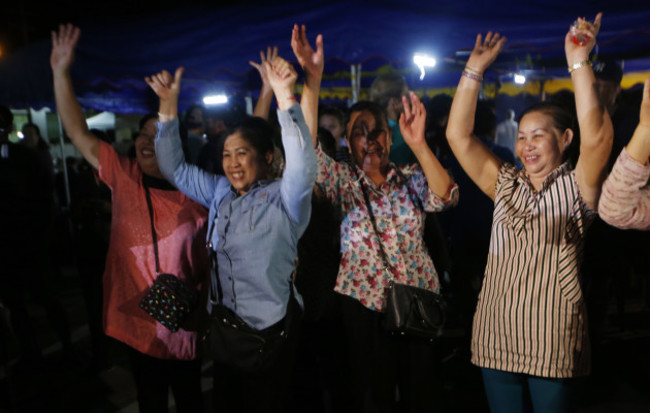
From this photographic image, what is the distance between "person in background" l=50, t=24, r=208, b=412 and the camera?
2518mm

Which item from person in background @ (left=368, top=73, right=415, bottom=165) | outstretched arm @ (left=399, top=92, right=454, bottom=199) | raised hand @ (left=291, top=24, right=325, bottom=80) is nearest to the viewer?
raised hand @ (left=291, top=24, right=325, bottom=80)

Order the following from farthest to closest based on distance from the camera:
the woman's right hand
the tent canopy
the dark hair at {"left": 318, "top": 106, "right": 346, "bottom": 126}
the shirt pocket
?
the dark hair at {"left": 318, "top": 106, "right": 346, "bottom": 126}
the tent canopy
the shirt pocket
the woman's right hand

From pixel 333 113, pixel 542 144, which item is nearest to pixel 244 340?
pixel 542 144

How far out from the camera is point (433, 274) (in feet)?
8.59

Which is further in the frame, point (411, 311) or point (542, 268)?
point (411, 311)

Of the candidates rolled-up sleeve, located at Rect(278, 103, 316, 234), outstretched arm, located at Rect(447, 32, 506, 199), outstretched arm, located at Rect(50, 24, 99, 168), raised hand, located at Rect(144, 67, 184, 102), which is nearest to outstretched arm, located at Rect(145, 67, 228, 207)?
raised hand, located at Rect(144, 67, 184, 102)

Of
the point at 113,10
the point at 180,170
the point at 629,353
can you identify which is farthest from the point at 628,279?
the point at 113,10

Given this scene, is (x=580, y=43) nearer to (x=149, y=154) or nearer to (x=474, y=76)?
(x=474, y=76)

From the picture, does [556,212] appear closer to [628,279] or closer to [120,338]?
[120,338]

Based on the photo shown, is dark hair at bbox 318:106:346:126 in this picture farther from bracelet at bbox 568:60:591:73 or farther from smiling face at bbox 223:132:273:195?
bracelet at bbox 568:60:591:73

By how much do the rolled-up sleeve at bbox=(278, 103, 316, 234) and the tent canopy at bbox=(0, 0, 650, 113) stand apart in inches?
63.4

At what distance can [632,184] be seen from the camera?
1.68m

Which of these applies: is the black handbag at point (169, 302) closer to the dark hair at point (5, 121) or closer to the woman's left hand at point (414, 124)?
the woman's left hand at point (414, 124)

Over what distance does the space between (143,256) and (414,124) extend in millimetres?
1586
